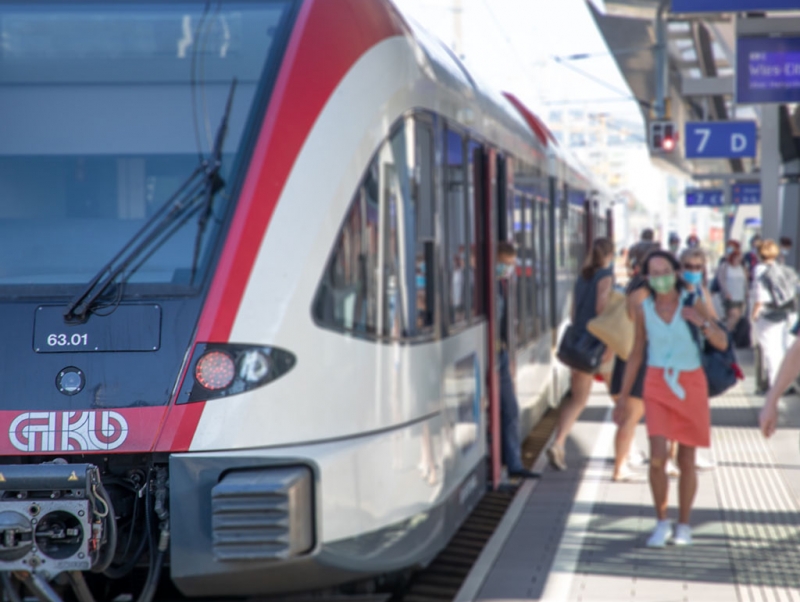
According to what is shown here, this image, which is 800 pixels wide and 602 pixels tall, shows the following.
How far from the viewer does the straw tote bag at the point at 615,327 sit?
892 centimetres

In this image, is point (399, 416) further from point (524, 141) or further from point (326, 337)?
point (524, 141)

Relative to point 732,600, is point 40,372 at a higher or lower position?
higher

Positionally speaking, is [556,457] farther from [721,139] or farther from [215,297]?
[721,139]

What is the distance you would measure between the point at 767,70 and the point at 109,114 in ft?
28.5

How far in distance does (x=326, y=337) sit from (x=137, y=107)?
4.15ft

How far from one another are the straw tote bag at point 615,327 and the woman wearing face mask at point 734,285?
10031mm

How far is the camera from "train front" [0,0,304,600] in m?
4.45

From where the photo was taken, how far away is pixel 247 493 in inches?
174

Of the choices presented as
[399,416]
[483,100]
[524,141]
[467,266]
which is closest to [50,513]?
[399,416]

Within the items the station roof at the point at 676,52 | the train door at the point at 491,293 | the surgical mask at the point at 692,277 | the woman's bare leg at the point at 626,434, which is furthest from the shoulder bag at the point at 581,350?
the station roof at the point at 676,52

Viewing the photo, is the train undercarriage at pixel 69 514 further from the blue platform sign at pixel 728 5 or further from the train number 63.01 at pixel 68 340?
the blue platform sign at pixel 728 5

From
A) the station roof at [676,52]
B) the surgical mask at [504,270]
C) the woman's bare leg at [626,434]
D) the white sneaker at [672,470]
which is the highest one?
the station roof at [676,52]

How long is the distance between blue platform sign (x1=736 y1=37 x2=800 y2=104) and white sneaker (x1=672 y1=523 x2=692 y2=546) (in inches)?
238

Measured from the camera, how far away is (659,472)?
23.2 feet
